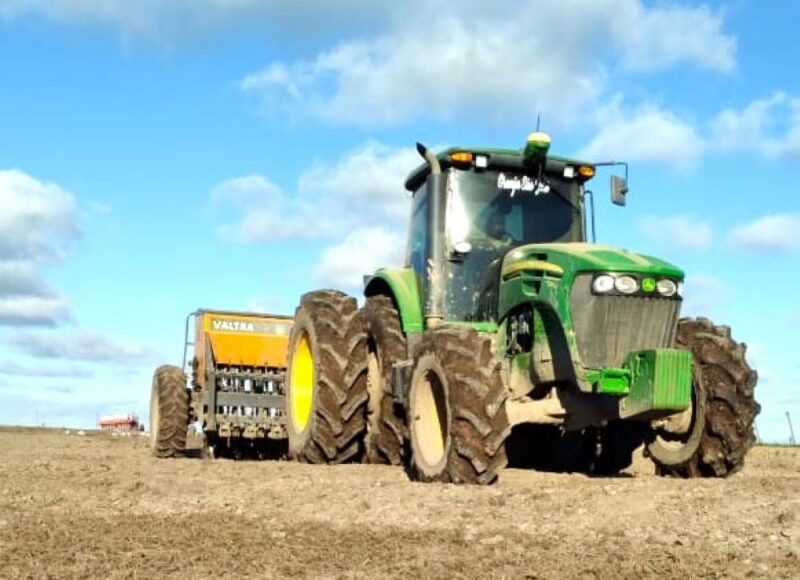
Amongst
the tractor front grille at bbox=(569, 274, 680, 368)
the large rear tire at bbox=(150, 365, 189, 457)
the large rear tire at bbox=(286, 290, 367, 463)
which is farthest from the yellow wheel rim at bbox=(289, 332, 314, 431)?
the tractor front grille at bbox=(569, 274, 680, 368)

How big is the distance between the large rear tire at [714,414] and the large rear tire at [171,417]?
7.92m

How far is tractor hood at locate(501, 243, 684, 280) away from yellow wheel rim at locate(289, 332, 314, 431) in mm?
3492

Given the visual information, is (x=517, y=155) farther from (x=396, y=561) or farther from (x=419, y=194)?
(x=396, y=561)

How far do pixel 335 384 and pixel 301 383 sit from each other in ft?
5.76

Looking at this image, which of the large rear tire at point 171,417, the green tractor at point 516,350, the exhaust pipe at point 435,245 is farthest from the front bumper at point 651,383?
the large rear tire at point 171,417

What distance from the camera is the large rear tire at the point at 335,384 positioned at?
10.4 meters

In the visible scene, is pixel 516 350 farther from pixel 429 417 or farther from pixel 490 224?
pixel 490 224

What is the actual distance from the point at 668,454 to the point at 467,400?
2.26 meters

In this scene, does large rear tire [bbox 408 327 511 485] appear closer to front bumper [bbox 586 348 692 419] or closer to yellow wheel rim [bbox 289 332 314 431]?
front bumper [bbox 586 348 692 419]

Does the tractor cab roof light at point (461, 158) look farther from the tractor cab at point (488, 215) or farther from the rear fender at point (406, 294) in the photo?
the rear fender at point (406, 294)

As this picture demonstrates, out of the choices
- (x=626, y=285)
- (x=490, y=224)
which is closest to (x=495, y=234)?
(x=490, y=224)

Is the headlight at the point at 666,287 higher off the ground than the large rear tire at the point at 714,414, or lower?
higher

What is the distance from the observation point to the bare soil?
5289 millimetres

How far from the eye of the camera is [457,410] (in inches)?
311
